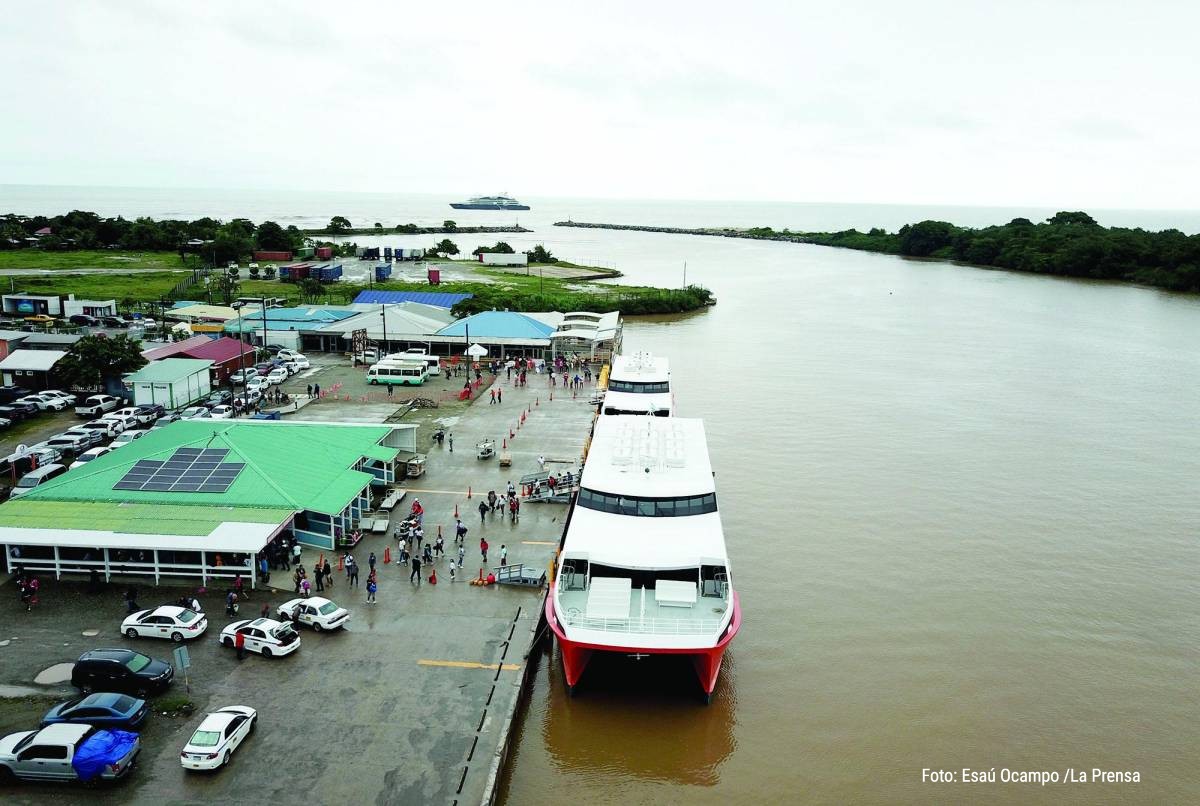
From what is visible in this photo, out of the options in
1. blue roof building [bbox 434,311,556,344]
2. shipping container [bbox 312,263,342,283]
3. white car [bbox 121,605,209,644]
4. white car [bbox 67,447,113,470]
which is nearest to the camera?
white car [bbox 121,605,209,644]

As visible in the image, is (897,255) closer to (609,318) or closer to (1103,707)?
(609,318)

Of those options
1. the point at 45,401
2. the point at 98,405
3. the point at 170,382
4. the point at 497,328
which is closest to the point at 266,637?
the point at 170,382

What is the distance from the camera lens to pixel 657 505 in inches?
945

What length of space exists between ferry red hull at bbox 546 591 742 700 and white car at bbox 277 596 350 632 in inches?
199

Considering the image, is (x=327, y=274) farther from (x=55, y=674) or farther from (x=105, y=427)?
(x=55, y=674)

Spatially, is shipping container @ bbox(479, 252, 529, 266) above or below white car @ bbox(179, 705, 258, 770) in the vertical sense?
above

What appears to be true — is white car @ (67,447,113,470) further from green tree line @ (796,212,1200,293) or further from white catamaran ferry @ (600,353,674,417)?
green tree line @ (796,212,1200,293)

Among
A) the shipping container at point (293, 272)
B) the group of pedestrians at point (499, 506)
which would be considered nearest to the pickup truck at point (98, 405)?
the group of pedestrians at point (499, 506)

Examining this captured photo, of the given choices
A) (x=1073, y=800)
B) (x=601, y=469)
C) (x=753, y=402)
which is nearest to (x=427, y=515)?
(x=601, y=469)

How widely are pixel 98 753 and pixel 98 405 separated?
2914 centimetres

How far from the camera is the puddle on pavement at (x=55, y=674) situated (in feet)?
57.7

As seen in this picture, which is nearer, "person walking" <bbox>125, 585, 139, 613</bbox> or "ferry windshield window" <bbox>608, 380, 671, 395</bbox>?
"person walking" <bbox>125, 585, 139, 613</bbox>

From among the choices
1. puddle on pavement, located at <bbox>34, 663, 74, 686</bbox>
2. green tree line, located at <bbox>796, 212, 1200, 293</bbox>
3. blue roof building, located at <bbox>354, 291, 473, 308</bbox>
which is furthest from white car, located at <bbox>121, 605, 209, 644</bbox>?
green tree line, located at <bbox>796, 212, 1200, 293</bbox>

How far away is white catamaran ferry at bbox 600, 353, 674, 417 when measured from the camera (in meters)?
36.8
